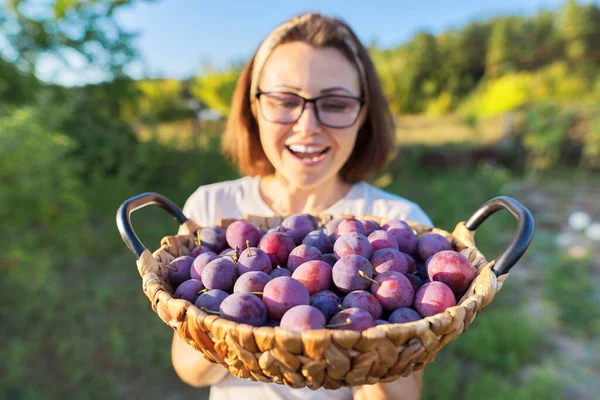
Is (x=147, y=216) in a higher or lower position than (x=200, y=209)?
lower

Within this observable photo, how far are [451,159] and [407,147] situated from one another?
935mm

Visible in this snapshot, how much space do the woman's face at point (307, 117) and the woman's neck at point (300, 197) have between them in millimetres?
164

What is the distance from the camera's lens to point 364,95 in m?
1.37

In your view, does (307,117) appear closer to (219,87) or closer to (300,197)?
(300,197)

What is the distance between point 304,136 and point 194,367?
69 cm

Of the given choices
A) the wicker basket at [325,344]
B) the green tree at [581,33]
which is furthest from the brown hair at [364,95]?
the green tree at [581,33]

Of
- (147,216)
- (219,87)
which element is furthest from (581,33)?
(147,216)

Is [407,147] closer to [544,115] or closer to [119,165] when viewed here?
[544,115]

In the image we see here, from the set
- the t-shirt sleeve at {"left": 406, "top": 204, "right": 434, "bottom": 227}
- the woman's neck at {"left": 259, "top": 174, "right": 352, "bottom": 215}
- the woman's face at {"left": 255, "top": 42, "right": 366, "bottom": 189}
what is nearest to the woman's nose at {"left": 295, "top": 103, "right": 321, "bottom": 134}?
the woman's face at {"left": 255, "top": 42, "right": 366, "bottom": 189}

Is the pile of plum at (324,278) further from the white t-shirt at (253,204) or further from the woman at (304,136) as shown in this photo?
the white t-shirt at (253,204)

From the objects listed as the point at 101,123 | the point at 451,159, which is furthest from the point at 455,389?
the point at 451,159

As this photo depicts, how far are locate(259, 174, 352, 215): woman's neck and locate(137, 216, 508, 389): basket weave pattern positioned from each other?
31.4 inches

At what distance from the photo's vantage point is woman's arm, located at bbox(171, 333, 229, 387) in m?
1.09

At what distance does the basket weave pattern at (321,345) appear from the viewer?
60cm
